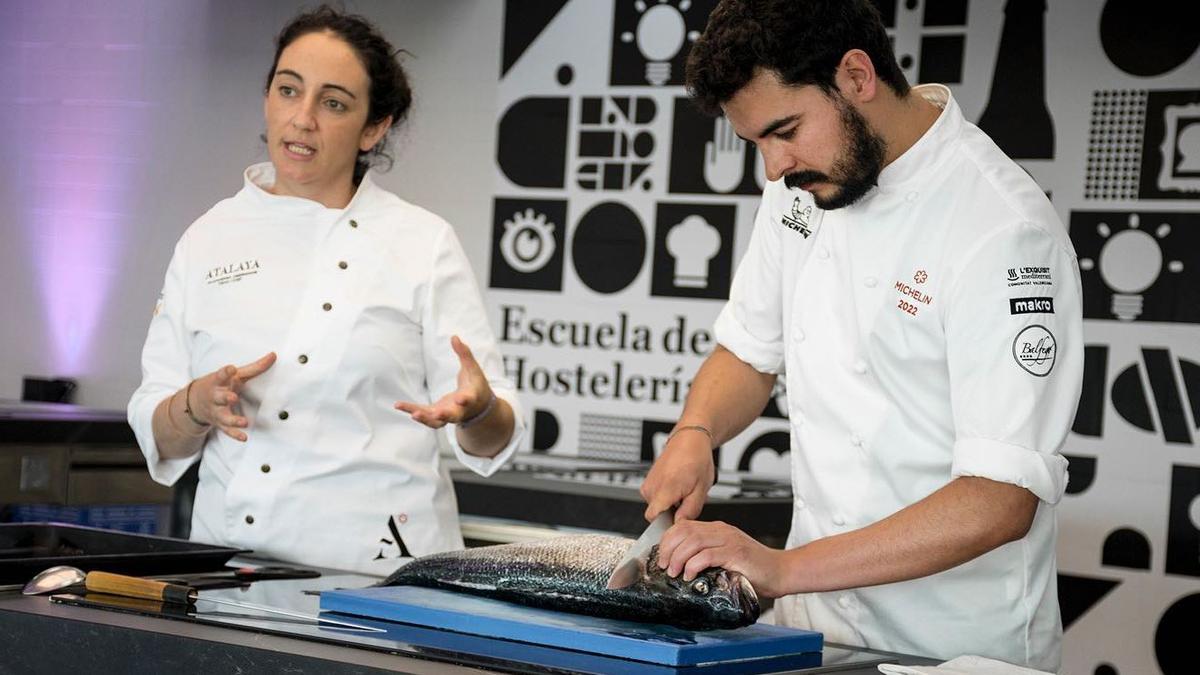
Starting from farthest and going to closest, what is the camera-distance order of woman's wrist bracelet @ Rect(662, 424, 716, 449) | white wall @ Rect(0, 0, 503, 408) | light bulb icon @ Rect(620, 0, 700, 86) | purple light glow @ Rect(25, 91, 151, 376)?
purple light glow @ Rect(25, 91, 151, 376), white wall @ Rect(0, 0, 503, 408), light bulb icon @ Rect(620, 0, 700, 86), woman's wrist bracelet @ Rect(662, 424, 716, 449)

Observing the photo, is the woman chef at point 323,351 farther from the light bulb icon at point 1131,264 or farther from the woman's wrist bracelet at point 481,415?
the light bulb icon at point 1131,264

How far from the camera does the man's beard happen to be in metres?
1.77

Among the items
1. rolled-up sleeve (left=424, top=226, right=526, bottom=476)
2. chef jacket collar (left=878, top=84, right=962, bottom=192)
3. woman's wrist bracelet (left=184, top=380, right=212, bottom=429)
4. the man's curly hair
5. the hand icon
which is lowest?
woman's wrist bracelet (left=184, top=380, right=212, bottom=429)

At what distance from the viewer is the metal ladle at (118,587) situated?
1535 millimetres

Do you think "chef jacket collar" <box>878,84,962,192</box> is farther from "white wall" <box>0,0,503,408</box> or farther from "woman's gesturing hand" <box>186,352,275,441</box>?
"white wall" <box>0,0,503,408</box>

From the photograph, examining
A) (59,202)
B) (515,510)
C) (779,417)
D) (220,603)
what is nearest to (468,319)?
(220,603)

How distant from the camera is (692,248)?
170 inches

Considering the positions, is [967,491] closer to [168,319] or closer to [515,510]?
[168,319]

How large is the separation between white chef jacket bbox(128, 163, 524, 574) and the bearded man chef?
1.53 feet

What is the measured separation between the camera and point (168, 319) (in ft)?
7.44

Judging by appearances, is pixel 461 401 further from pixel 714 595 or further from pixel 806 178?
pixel 714 595

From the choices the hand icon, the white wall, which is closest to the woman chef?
the hand icon

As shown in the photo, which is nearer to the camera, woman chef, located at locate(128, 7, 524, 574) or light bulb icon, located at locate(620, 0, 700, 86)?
woman chef, located at locate(128, 7, 524, 574)

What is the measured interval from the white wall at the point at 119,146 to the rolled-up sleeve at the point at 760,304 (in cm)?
272
